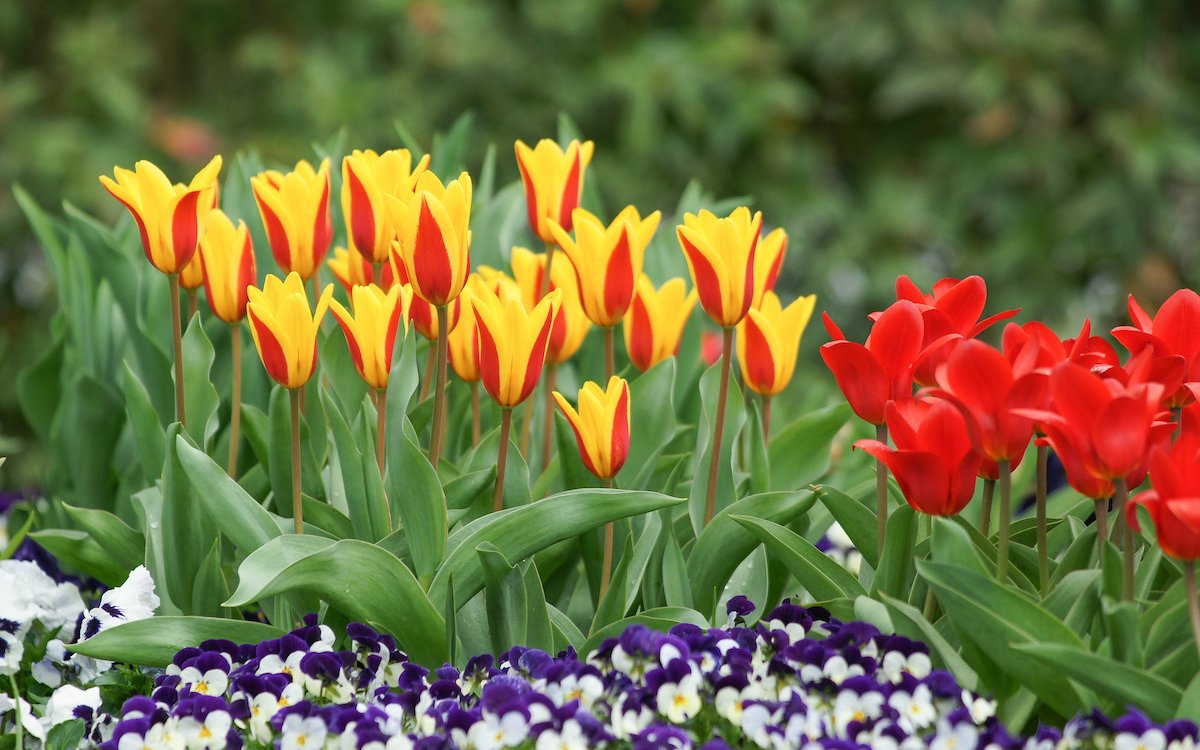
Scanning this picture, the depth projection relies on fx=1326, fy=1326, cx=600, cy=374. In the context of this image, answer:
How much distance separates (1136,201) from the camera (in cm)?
462

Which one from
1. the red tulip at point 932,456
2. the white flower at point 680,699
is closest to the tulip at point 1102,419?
the red tulip at point 932,456

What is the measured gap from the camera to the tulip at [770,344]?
168cm

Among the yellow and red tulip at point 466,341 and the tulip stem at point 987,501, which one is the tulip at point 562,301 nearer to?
the yellow and red tulip at point 466,341

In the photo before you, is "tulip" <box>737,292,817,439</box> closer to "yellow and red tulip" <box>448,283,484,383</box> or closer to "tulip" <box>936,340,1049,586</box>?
"yellow and red tulip" <box>448,283,484,383</box>

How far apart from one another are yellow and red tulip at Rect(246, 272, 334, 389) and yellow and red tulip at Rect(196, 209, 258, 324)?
0.59ft

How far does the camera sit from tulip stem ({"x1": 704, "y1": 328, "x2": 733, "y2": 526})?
5.02ft

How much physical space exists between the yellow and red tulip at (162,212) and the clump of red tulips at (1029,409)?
0.73m

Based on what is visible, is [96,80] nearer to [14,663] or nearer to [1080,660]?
[14,663]

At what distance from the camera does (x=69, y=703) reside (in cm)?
140

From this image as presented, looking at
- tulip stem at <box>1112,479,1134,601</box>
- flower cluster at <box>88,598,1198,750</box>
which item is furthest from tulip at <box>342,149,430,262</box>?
tulip stem at <box>1112,479,1134,601</box>

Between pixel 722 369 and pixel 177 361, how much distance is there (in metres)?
0.66

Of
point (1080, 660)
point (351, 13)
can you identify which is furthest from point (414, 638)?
point (351, 13)

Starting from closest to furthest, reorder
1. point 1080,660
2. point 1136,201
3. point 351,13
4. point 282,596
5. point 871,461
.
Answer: point 1080,660 → point 282,596 → point 871,461 → point 1136,201 → point 351,13

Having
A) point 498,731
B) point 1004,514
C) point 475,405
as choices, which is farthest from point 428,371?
point 1004,514
